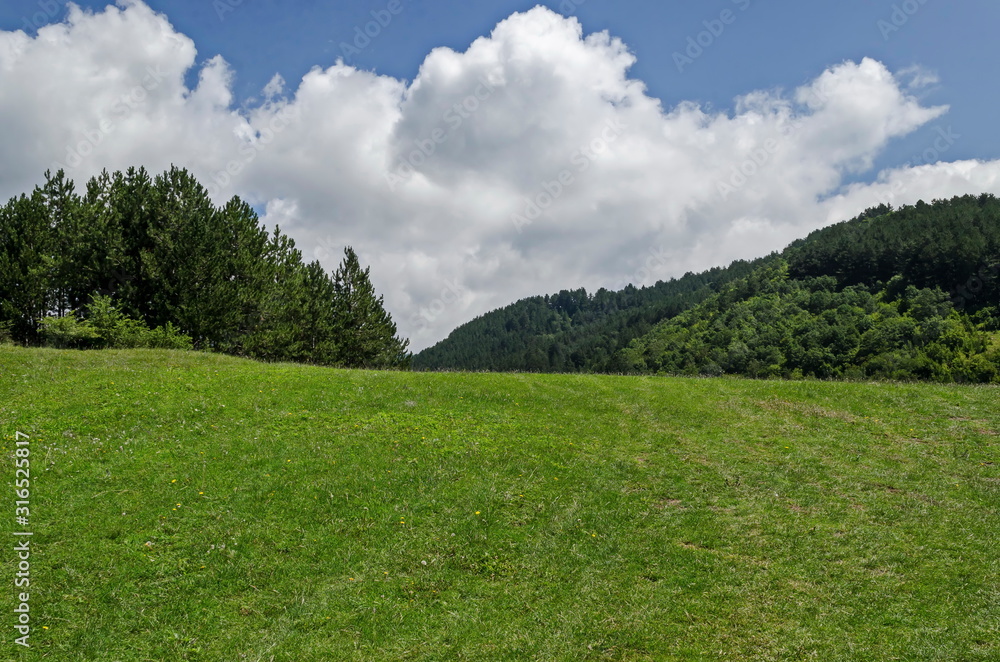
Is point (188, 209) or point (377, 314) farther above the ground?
point (188, 209)

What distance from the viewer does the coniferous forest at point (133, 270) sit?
1582 inches

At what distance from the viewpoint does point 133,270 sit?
43.4 m

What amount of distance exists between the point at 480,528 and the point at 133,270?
1605 inches

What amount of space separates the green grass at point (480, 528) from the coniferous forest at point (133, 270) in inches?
557

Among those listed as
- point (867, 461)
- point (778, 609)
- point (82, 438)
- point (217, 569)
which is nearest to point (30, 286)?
point (82, 438)

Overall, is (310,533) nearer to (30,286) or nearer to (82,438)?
(82,438)

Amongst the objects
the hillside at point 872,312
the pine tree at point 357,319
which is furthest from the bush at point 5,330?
the hillside at point 872,312

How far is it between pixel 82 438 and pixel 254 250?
35555 millimetres

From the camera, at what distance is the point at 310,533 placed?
586 inches
